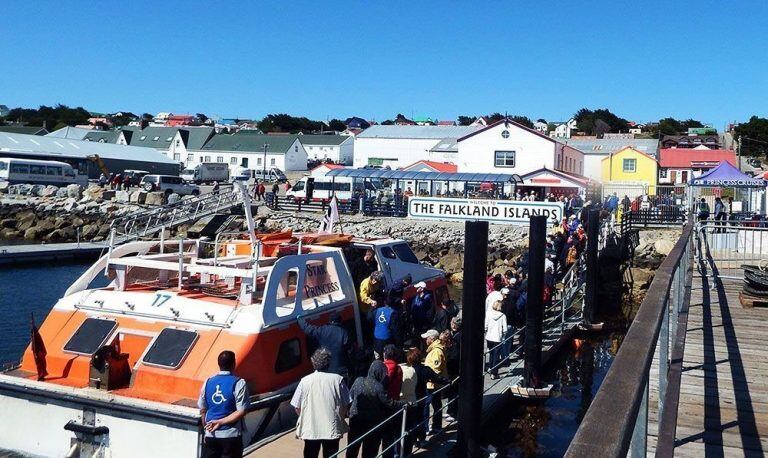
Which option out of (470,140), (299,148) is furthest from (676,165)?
(299,148)

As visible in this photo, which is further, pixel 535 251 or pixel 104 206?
pixel 104 206

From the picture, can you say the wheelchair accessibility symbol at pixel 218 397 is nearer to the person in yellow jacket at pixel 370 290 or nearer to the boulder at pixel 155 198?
the person in yellow jacket at pixel 370 290

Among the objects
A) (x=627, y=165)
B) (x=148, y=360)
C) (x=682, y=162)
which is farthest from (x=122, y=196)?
(x=682, y=162)

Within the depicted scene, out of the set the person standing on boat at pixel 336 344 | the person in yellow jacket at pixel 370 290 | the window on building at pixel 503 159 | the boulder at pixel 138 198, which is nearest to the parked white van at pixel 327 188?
the window on building at pixel 503 159

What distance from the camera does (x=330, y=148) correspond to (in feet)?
365

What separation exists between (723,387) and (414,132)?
77.4 meters

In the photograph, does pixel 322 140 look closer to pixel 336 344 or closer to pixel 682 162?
pixel 682 162

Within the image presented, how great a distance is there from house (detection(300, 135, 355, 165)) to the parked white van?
56835 mm

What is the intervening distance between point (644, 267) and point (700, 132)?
390 ft

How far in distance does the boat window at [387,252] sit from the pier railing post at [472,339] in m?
5.14

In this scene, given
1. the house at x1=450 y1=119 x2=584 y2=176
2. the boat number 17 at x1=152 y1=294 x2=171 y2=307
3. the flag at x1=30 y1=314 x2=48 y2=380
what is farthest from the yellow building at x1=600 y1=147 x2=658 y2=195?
the flag at x1=30 y1=314 x2=48 y2=380

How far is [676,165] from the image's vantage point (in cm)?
7819

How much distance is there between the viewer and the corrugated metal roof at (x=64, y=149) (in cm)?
7331

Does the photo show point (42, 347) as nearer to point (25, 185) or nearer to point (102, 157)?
point (25, 185)
